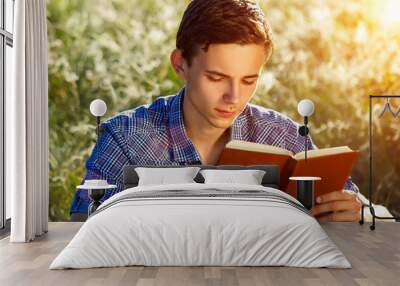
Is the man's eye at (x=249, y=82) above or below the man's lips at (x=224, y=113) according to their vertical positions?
above

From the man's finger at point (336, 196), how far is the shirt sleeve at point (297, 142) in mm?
62

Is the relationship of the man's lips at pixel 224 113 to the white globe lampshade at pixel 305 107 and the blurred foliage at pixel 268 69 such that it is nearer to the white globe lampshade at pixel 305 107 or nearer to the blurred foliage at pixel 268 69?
the blurred foliage at pixel 268 69

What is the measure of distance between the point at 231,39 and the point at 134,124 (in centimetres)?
136

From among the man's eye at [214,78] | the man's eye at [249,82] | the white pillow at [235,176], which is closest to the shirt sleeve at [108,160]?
the white pillow at [235,176]

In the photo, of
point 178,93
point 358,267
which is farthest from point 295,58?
point 358,267

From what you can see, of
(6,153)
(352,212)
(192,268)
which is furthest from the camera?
(352,212)

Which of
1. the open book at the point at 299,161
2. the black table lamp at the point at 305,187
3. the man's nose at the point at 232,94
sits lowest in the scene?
the black table lamp at the point at 305,187

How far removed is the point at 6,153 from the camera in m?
6.36

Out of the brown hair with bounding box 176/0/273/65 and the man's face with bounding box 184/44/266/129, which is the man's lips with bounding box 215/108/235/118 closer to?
the man's face with bounding box 184/44/266/129

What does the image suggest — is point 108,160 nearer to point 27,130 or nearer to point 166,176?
point 166,176

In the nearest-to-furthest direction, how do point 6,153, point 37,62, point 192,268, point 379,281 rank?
point 379,281 < point 192,268 < point 37,62 < point 6,153

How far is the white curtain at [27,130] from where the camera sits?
5.54 meters

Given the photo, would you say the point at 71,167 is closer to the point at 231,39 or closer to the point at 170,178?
the point at 170,178

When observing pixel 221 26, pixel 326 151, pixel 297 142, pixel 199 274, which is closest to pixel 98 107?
pixel 221 26
